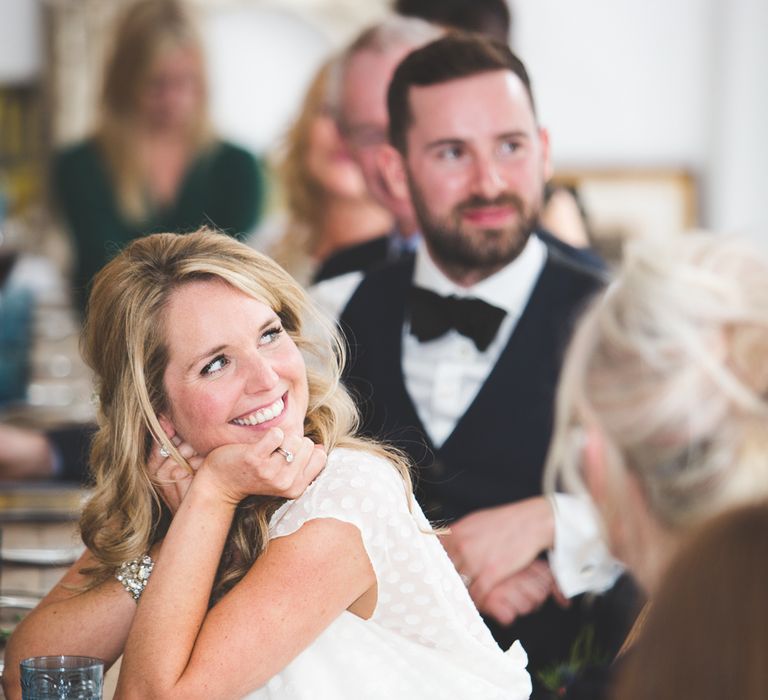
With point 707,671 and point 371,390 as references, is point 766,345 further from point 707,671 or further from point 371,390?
point 371,390

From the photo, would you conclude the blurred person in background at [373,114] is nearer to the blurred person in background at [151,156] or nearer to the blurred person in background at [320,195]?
the blurred person in background at [320,195]

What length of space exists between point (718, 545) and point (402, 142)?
1577 mm

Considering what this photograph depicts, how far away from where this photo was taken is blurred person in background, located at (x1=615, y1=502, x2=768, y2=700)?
0.79 m

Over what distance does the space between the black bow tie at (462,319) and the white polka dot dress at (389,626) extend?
592 millimetres

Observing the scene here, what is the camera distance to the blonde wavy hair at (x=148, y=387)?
1662mm

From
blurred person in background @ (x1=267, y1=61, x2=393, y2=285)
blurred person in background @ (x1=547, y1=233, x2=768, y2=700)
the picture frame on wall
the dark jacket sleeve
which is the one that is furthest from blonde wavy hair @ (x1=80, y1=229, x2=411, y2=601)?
the picture frame on wall

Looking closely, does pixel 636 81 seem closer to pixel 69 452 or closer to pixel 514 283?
pixel 69 452

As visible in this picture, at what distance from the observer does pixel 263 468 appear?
1582 millimetres

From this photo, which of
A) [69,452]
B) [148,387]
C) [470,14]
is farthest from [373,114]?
[148,387]

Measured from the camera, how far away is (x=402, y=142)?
232 centimetres

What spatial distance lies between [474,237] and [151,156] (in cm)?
222

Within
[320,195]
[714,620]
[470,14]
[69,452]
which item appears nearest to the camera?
[714,620]

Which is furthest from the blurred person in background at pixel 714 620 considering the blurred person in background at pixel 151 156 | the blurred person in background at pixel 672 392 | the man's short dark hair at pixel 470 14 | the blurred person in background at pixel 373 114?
the blurred person in background at pixel 151 156

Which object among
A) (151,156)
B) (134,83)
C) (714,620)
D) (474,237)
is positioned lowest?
(151,156)
